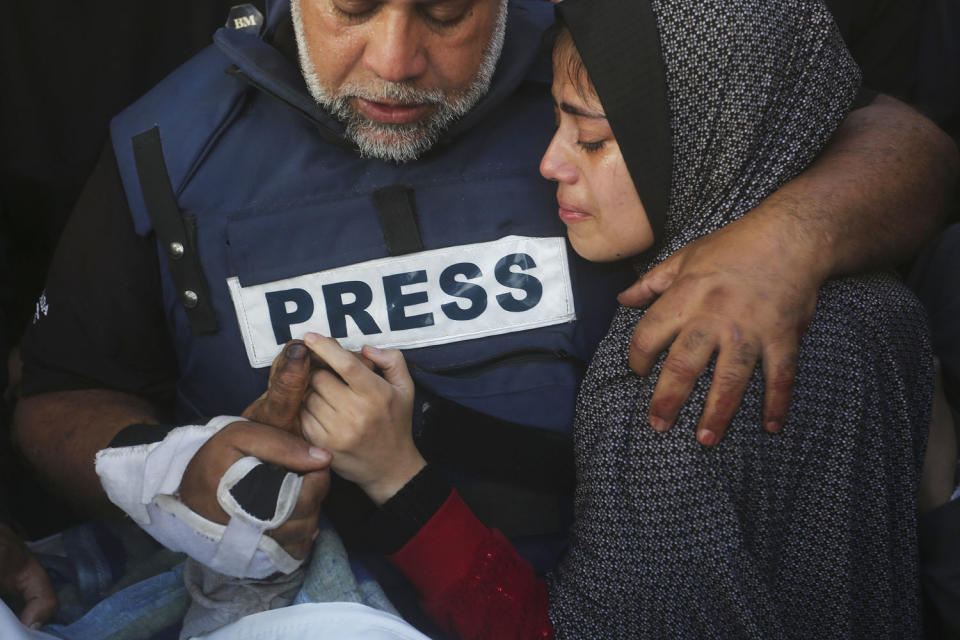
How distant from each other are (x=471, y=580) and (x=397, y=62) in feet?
3.00

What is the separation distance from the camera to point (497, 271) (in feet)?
5.12

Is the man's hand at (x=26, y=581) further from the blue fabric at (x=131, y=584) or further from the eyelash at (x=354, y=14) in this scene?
the eyelash at (x=354, y=14)

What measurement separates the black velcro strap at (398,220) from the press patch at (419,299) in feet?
0.08

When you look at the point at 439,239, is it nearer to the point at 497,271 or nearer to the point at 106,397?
the point at 497,271

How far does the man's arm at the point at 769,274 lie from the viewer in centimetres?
120

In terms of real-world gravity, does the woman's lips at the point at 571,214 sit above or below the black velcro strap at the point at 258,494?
above

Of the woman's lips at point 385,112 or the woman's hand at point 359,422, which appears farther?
the woman's lips at point 385,112

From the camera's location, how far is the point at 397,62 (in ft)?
4.71

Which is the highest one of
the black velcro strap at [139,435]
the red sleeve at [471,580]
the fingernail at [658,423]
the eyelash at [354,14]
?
the eyelash at [354,14]

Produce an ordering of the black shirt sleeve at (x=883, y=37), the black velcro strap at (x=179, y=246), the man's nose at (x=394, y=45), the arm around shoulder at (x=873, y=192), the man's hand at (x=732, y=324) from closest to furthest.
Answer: the man's hand at (x=732, y=324), the arm around shoulder at (x=873, y=192), the man's nose at (x=394, y=45), the black velcro strap at (x=179, y=246), the black shirt sleeve at (x=883, y=37)

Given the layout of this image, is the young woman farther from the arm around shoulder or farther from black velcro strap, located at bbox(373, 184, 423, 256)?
black velcro strap, located at bbox(373, 184, 423, 256)

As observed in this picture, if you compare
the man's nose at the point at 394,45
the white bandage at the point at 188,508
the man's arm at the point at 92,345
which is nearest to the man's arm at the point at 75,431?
the man's arm at the point at 92,345

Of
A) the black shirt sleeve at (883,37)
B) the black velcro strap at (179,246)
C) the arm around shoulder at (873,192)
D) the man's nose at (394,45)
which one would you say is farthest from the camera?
the black shirt sleeve at (883,37)

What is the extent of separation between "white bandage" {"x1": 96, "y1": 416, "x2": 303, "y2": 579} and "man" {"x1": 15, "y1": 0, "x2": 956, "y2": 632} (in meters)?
0.22
